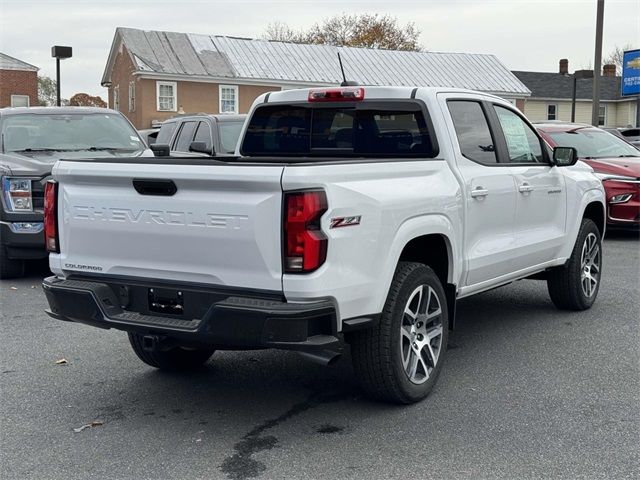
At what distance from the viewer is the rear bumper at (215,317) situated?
3.91 m

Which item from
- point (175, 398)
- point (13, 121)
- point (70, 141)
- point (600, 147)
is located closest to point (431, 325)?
point (175, 398)

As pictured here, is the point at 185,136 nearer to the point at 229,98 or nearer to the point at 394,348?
the point at 394,348

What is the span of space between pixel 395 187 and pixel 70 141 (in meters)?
6.53

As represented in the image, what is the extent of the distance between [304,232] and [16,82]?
4886cm

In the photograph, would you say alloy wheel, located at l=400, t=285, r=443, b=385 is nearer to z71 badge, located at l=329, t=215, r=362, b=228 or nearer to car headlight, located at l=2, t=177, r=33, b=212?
z71 badge, located at l=329, t=215, r=362, b=228

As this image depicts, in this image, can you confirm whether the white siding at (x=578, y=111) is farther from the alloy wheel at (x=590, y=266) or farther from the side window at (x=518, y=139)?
the side window at (x=518, y=139)

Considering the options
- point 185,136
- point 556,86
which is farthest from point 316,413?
point 556,86

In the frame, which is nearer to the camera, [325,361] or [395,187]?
[325,361]

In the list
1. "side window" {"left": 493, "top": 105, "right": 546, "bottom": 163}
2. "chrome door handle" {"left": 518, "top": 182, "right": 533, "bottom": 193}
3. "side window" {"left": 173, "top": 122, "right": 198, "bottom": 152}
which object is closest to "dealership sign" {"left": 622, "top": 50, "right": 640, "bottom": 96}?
"side window" {"left": 173, "top": 122, "right": 198, "bottom": 152}

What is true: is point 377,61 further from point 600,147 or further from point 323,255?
point 323,255

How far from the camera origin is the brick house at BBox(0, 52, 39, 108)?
4728cm

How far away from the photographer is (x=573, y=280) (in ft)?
23.2

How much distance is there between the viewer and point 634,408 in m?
4.75

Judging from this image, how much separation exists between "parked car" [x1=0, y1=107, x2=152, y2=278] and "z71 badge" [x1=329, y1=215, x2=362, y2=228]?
4.50 m
